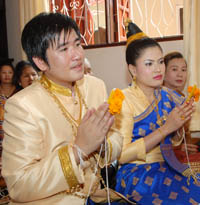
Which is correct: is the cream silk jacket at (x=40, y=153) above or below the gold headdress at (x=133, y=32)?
below

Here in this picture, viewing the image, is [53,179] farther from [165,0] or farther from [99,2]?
[99,2]

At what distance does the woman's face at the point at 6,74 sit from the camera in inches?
130

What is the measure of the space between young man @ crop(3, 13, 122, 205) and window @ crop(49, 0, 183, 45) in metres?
2.20

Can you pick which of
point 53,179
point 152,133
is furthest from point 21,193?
point 152,133

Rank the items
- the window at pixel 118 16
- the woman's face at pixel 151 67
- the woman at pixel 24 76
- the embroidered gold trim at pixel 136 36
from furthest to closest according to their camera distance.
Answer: the woman at pixel 24 76 < the window at pixel 118 16 < the embroidered gold trim at pixel 136 36 < the woman's face at pixel 151 67

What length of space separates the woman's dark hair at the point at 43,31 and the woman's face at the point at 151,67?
27.2 inches

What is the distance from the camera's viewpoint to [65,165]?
1036mm

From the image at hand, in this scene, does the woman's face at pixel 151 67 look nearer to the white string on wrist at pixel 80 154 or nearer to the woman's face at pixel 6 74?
the white string on wrist at pixel 80 154

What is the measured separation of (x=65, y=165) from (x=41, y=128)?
0.19 m

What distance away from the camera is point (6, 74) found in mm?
3332

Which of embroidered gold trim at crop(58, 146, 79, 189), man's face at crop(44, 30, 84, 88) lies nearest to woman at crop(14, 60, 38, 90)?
man's face at crop(44, 30, 84, 88)

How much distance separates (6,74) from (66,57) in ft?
7.80

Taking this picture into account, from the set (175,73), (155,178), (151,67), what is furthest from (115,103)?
(175,73)

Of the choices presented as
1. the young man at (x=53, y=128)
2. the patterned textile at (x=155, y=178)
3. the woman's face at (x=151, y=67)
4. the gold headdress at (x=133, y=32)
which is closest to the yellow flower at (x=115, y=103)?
the young man at (x=53, y=128)
